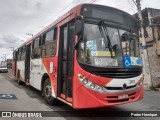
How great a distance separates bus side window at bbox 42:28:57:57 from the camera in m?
8.07

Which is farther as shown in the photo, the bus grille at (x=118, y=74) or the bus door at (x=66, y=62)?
the bus door at (x=66, y=62)

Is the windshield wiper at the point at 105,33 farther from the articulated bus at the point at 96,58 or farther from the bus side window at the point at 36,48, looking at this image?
the bus side window at the point at 36,48

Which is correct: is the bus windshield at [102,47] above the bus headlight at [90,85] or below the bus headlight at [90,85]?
above

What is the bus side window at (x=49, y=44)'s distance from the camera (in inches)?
318

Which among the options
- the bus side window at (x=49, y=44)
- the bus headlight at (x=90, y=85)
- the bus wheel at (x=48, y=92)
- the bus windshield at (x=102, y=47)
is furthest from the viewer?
the bus wheel at (x=48, y=92)

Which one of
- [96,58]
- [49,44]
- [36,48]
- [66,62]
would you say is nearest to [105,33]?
[96,58]

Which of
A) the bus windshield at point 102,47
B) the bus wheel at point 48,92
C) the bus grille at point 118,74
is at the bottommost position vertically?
the bus wheel at point 48,92

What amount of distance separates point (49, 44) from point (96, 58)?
3127 mm

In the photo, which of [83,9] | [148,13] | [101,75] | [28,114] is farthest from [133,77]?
[148,13]

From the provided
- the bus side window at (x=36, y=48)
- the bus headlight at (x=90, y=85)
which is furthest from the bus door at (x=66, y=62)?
the bus side window at (x=36, y=48)

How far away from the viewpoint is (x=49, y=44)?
8.58m

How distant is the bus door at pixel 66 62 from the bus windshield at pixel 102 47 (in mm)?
603

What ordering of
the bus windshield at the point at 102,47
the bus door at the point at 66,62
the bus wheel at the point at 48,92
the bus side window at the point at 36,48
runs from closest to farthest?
the bus windshield at the point at 102,47
the bus door at the point at 66,62
the bus wheel at the point at 48,92
the bus side window at the point at 36,48

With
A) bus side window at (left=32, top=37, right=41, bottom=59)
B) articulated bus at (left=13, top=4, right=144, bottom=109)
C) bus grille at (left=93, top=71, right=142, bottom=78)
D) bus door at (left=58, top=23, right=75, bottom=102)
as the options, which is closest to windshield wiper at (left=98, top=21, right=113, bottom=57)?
articulated bus at (left=13, top=4, right=144, bottom=109)
